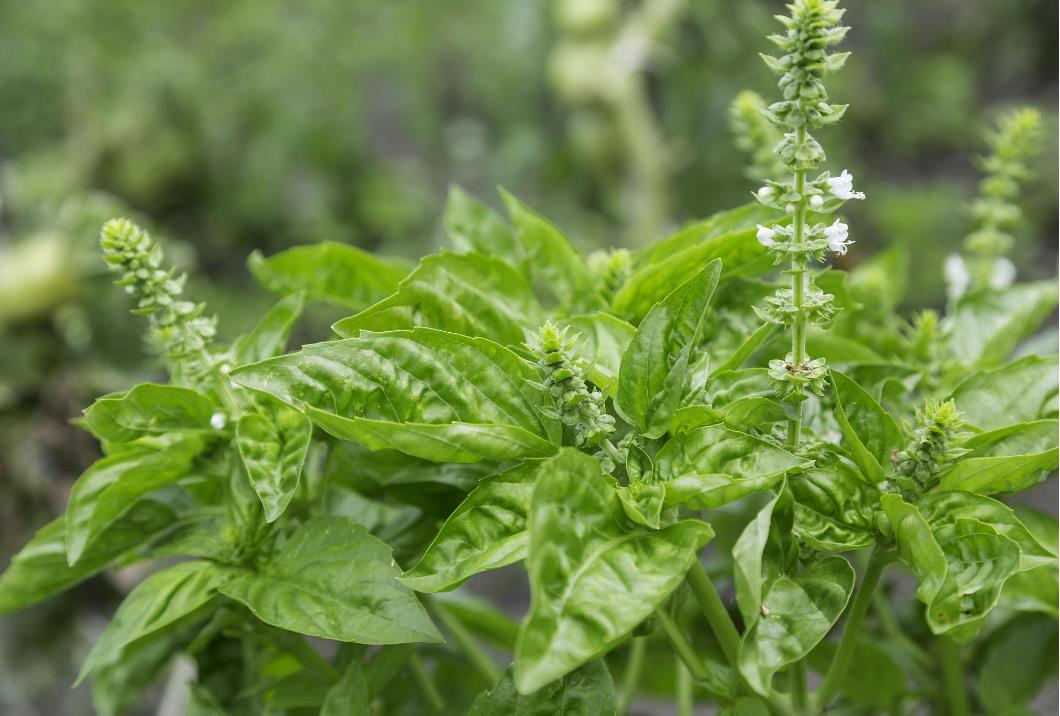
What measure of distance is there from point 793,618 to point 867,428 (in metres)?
0.11

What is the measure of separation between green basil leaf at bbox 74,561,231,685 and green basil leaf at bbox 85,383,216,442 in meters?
0.08

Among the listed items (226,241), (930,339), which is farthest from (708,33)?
(930,339)

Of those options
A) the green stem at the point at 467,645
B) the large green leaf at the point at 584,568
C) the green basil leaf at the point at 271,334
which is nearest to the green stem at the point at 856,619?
the large green leaf at the point at 584,568

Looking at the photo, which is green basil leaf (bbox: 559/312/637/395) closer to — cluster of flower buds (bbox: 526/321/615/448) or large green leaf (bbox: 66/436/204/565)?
cluster of flower buds (bbox: 526/321/615/448)

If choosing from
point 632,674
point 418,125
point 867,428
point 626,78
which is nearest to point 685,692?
point 632,674

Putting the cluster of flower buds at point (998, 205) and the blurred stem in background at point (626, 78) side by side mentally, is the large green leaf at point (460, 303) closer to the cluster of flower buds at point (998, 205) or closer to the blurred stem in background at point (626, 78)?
the cluster of flower buds at point (998, 205)

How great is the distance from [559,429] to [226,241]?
1806mm

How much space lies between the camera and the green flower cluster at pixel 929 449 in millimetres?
476

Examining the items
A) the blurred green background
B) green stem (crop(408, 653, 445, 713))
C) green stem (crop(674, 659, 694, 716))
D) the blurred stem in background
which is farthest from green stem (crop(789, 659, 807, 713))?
the blurred stem in background

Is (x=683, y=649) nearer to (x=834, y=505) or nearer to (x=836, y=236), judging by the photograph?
(x=834, y=505)

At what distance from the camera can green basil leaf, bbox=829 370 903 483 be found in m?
0.50

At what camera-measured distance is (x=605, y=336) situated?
0.54 m

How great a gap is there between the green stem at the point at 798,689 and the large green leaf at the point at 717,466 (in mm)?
140

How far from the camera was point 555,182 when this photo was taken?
2.30 meters
